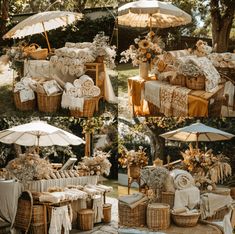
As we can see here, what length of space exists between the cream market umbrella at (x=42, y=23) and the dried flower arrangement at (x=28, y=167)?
93cm

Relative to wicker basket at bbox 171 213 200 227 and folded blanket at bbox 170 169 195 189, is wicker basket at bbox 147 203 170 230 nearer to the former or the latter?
wicker basket at bbox 171 213 200 227

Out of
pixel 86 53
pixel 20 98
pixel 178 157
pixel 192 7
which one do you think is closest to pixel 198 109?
pixel 178 157

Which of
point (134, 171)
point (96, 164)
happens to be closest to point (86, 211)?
point (96, 164)

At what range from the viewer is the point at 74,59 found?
4219mm

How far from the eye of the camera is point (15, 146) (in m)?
4.17

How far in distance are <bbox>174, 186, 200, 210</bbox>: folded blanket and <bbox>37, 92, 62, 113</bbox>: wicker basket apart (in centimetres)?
114

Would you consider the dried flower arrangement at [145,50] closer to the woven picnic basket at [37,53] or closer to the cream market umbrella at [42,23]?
the cream market umbrella at [42,23]

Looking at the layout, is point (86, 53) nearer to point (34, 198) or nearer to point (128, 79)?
point (128, 79)

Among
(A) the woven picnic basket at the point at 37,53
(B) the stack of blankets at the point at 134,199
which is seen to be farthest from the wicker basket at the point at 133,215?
(A) the woven picnic basket at the point at 37,53

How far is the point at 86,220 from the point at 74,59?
134 centimetres

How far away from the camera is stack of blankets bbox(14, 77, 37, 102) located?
12.8 feet

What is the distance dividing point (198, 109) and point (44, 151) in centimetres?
136

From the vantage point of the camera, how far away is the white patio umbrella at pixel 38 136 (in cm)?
395

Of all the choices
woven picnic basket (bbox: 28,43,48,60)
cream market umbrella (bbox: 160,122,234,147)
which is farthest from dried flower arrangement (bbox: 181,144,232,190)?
woven picnic basket (bbox: 28,43,48,60)
